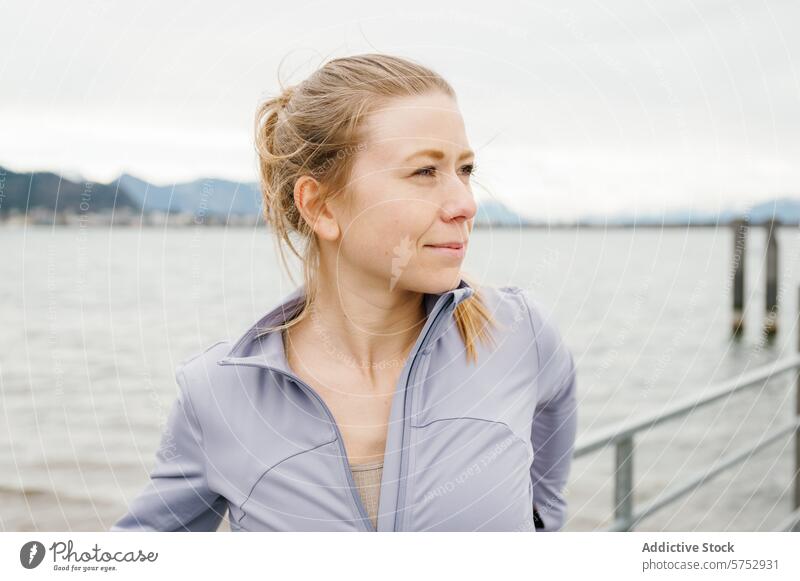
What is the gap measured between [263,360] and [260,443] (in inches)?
4.9

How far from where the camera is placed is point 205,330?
25.8 feet

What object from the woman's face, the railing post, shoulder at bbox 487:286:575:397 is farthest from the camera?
the railing post

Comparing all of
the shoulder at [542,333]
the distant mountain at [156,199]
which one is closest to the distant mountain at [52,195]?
the distant mountain at [156,199]

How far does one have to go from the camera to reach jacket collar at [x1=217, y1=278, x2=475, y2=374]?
3.66ft

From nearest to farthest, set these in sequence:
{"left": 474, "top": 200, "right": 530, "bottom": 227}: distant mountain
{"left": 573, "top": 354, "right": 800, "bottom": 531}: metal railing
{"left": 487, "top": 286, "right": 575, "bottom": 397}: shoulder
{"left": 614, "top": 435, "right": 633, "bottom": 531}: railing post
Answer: {"left": 487, "top": 286, "right": 575, "bottom": 397}: shoulder < {"left": 474, "top": 200, "right": 530, "bottom": 227}: distant mountain < {"left": 573, "top": 354, "right": 800, "bottom": 531}: metal railing < {"left": 614, "top": 435, "right": 633, "bottom": 531}: railing post

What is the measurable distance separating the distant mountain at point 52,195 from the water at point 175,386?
69 mm

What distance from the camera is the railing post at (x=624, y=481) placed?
185cm

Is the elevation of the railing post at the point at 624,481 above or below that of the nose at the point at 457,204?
below

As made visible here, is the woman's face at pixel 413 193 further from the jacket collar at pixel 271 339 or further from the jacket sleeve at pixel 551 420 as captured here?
the jacket sleeve at pixel 551 420

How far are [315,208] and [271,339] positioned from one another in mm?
220

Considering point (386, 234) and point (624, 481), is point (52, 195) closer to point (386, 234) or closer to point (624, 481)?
point (386, 234)

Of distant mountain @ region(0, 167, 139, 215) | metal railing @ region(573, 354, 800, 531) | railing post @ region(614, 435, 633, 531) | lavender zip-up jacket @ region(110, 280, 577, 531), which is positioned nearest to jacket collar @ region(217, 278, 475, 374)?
lavender zip-up jacket @ region(110, 280, 577, 531)

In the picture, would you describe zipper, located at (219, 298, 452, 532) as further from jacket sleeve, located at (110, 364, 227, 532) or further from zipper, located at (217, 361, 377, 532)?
jacket sleeve, located at (110, 364, 227, 532)
